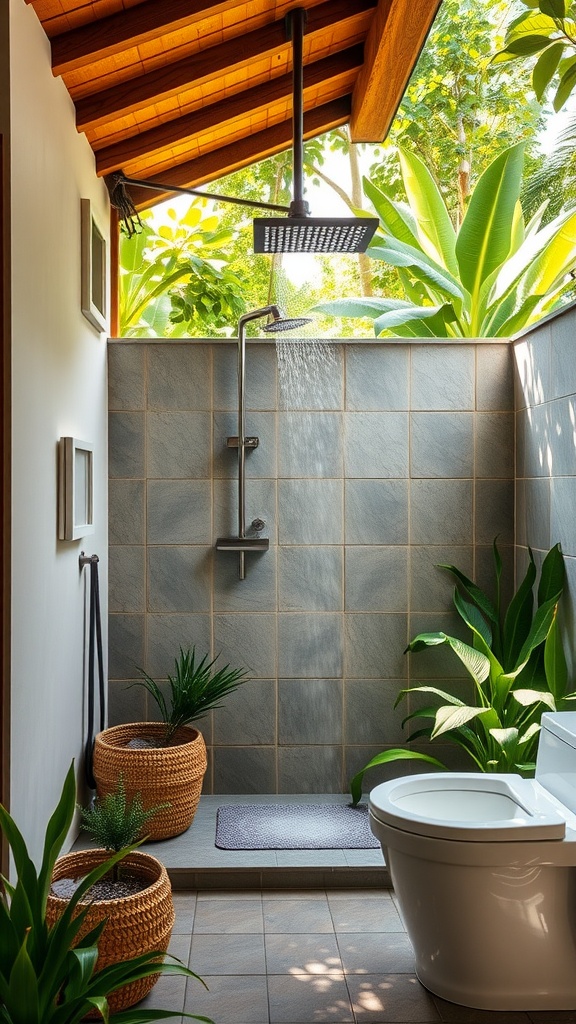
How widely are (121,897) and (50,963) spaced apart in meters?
0.60

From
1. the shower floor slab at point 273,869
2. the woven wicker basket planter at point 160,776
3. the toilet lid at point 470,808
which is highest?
the toilet lid at point 470,808

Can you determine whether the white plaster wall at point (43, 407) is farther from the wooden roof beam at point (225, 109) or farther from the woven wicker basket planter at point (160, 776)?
the wooden roof beam at point (225, 109)

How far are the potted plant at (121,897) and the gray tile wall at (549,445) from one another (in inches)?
57.8

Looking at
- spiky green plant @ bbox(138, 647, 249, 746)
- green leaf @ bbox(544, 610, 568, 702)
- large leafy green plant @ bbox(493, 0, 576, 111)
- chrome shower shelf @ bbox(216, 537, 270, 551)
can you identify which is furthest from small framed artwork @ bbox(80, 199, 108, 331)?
large leafy green plant @ bbox(493, 0, 576, 111)

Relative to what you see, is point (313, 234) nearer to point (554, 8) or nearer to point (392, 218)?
point (392, 218)

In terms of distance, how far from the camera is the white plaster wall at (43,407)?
2184 millimetres

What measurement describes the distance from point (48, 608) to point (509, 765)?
1.60 m

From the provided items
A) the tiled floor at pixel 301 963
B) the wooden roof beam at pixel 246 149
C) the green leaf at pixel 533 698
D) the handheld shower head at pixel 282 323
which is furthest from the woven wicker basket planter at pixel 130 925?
the wooden roof beam at pixel 246 149

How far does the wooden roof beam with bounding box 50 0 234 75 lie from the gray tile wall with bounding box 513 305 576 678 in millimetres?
1456

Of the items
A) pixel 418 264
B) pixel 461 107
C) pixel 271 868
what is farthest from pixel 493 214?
pixel 461 107

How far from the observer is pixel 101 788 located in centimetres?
301

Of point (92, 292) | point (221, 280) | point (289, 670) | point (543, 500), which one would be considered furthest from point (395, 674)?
point (221, 280)

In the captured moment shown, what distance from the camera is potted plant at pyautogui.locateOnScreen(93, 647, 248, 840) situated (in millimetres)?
2945

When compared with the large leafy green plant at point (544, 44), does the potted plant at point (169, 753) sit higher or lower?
lower
